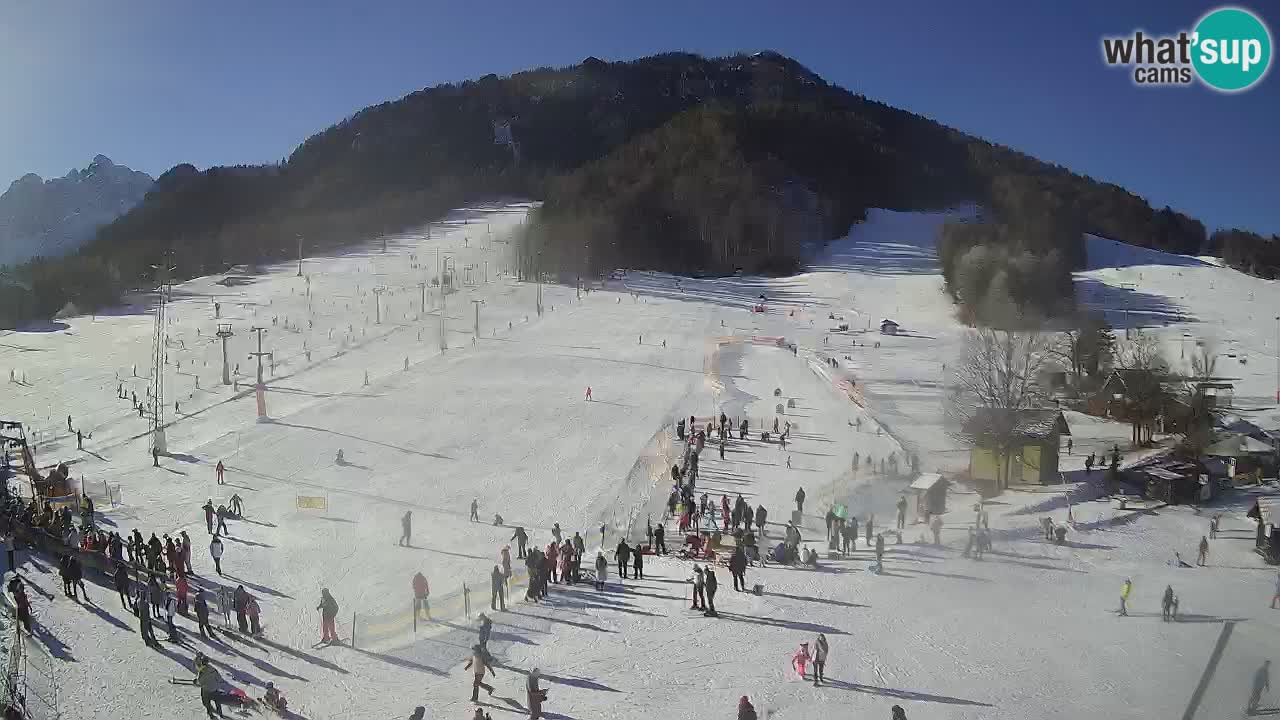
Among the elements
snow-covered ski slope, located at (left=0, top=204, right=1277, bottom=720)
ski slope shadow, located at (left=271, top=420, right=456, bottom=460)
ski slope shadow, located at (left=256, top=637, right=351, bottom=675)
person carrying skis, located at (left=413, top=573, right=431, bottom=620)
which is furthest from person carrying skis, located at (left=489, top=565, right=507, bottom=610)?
ski slope shadow, located at (left=271, top=420, right=456, bottom=460)

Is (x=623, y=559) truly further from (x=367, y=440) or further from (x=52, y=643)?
(x=367, y=440)

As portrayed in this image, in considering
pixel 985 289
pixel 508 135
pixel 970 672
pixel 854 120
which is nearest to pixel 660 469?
pixel 970 672

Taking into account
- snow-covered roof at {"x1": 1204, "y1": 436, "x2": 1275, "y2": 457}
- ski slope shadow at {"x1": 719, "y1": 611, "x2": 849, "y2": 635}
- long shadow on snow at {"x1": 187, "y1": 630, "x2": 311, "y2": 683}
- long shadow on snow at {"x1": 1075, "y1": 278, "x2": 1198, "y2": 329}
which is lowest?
ski slope shadow at {"x1": 719, "y1": 611, "x2": 849, "y2": 635}

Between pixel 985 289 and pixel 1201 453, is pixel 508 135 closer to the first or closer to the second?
pixel 985 289

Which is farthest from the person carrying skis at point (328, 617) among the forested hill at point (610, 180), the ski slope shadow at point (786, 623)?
the forested hill at point (610, 180)

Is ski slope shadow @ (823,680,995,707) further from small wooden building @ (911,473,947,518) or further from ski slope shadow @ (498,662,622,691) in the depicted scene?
small wooden building @ (911,473,947,518)

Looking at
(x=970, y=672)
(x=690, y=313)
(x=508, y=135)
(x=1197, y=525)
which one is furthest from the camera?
(x=508, y=135)
